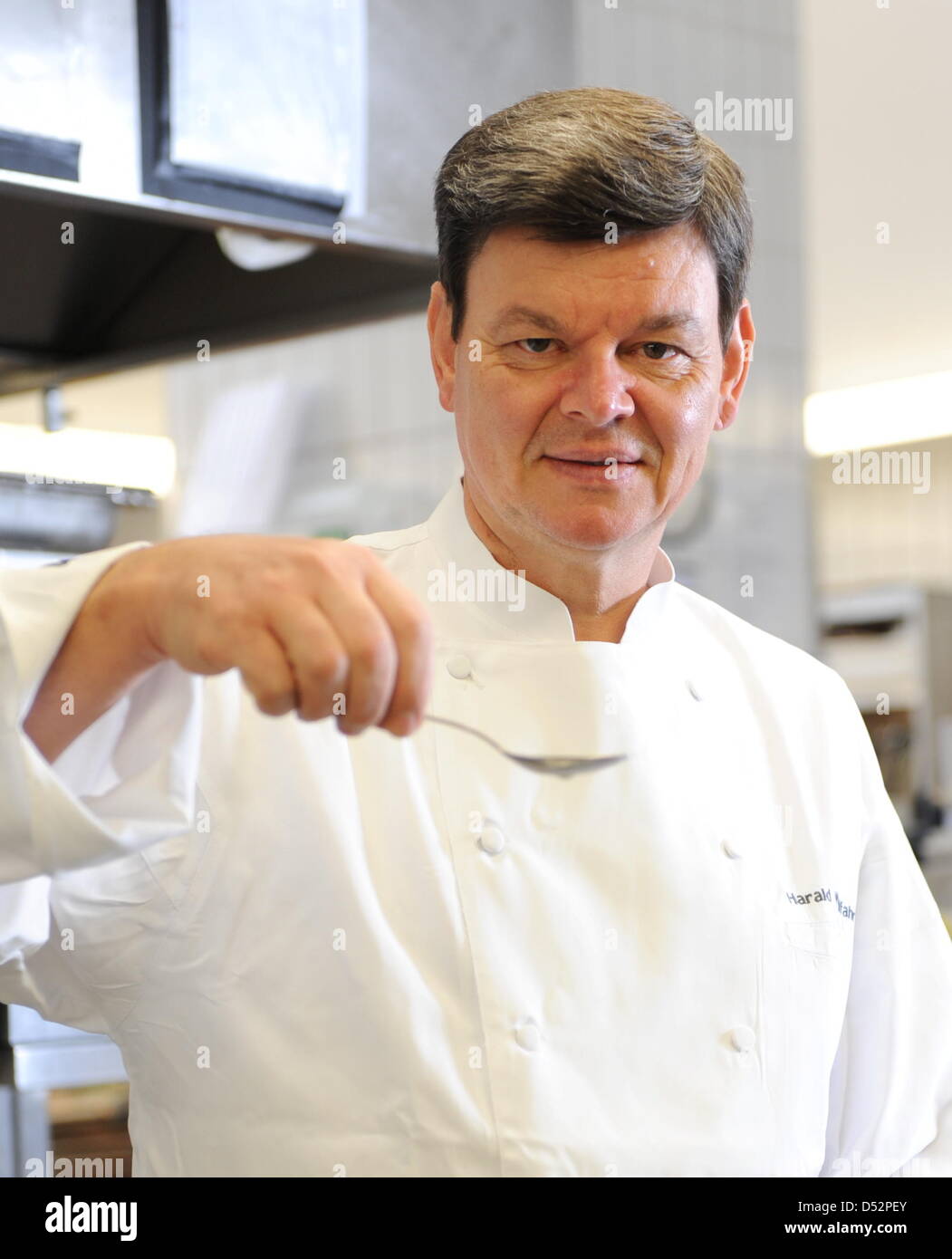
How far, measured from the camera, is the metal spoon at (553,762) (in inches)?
39.3

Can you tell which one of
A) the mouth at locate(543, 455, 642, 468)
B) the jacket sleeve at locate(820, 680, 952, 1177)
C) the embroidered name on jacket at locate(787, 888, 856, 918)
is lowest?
the jacket sleeve at locate(820, 680, 952, 1177)

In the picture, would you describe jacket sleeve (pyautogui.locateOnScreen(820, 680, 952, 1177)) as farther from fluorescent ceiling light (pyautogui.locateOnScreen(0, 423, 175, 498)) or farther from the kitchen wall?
the kitchen wall

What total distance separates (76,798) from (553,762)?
419 millimetres

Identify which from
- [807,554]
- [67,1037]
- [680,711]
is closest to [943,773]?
[807,554]

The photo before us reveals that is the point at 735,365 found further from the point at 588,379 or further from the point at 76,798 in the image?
the point at 76,798

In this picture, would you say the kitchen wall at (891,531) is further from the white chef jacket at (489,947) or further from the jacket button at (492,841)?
the jacket button at (492,841)

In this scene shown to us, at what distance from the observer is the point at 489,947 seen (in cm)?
92

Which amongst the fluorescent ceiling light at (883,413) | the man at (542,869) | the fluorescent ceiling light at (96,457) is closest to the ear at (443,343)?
the man at (542,869)

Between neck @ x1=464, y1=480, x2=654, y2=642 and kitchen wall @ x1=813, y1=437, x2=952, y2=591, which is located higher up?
kitchen wall @ x1=813, y1=437, x2=952, y2=591

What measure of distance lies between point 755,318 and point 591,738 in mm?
1928

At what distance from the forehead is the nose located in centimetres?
4

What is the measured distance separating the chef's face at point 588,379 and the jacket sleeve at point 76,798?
34 cm

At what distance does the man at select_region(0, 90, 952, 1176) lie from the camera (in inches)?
35.4

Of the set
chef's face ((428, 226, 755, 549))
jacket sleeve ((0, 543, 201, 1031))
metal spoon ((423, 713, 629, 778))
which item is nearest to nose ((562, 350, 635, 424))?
chef's face ((428, 226, 755, 549))
